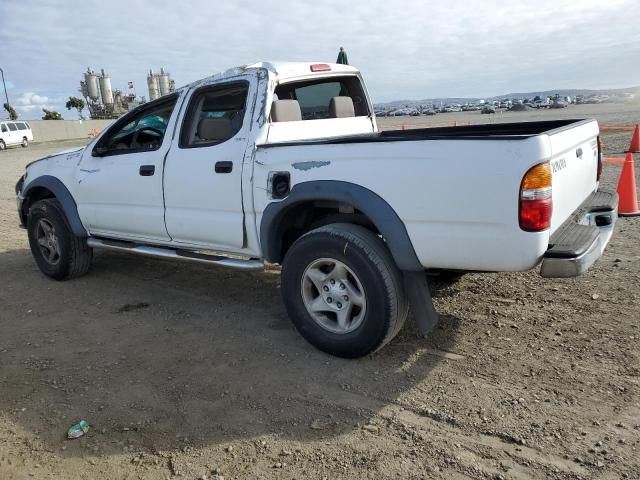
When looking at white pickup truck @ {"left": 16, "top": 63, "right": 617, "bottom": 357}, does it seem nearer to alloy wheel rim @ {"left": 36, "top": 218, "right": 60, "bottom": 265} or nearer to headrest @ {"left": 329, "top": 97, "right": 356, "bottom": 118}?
headrest @ {"left": 329, "top": 97, "right": 356, "bottom": 118}

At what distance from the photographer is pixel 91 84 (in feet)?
195

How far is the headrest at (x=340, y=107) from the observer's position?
496cm

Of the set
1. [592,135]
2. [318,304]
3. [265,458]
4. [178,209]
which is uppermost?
[592,135]

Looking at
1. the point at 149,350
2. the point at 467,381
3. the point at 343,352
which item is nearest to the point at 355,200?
the point at 343,352

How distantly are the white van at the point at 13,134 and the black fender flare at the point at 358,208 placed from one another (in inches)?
1488

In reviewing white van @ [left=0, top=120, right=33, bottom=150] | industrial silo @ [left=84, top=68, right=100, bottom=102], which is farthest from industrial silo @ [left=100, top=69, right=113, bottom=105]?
white van @ [left=0, top=120, right=33, bottom=150]

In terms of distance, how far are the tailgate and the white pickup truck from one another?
0.02m

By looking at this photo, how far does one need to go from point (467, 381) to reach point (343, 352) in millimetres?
809

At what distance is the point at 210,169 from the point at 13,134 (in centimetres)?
3829

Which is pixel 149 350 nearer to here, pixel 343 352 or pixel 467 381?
pixel 343 352

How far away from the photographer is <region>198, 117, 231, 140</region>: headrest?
4230mm

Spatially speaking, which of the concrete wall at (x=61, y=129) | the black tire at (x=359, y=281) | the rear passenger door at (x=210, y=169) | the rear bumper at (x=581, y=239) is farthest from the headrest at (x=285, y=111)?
the concrete wall at (x=61, y=129)

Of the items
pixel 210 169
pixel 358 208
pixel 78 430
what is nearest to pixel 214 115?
pixel 210 169

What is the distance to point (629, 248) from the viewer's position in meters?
5.52
